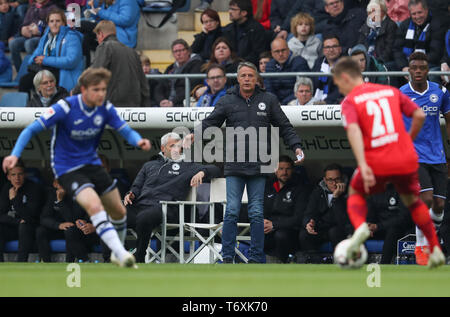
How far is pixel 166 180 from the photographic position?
43.0 ft

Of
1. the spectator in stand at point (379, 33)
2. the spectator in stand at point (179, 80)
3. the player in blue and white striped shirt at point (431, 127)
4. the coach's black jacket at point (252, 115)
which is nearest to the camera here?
the player in blue and white striped shirt at point (431, 127)

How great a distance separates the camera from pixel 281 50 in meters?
14.1

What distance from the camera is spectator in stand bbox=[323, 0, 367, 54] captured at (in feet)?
47.7

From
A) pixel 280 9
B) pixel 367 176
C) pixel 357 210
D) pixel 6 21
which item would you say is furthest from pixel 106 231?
pixel 6 21

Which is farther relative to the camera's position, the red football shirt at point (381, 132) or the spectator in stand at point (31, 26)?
the spectator in stand at point (31, 26)

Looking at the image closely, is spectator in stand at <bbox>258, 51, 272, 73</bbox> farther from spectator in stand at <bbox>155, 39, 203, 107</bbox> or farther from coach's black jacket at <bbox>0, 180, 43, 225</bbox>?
coach's black jacket at <bbox>0, 180, 43, 225</bbox>

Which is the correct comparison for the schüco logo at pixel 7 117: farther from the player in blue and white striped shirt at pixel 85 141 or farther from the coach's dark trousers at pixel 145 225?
the player in blue and white striped shirt at pixel 85 141

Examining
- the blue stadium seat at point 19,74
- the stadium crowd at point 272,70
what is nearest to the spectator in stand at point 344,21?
the stadium crowd at point 272,70

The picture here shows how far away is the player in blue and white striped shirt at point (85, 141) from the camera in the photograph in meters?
8.52

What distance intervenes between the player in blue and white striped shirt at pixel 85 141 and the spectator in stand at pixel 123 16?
6945 millimetres

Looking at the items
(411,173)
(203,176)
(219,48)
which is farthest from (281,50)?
(411,173)

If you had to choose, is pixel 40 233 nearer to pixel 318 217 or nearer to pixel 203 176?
pixel 203 176

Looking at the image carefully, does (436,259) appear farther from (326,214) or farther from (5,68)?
(5,68)

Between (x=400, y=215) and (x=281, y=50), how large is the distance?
3230mm
